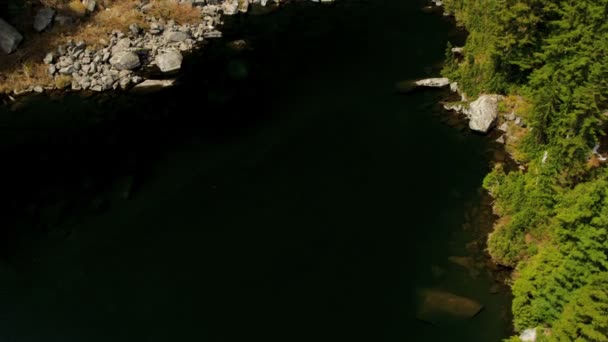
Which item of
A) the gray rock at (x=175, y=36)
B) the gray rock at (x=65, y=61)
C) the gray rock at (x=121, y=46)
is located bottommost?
the gray rock at (x=65, y=61)

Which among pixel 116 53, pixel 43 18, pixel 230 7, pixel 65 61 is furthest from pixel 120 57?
pixel 230 7

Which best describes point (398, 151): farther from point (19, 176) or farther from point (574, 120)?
point (19, 176)

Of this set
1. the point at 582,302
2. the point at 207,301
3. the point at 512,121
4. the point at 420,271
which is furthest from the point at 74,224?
the point at 512,121

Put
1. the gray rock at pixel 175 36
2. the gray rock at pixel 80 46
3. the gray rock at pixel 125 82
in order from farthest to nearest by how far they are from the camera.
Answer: the gray rock at pixel 175 36, the gray rock at pixel 80 46, the gray rock at pixel 125 82

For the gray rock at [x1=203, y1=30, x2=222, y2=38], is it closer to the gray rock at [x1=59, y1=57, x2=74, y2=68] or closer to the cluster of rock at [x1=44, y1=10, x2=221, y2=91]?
the cluster of rock at [x1=44, y1=10, x2=221, y2=91]

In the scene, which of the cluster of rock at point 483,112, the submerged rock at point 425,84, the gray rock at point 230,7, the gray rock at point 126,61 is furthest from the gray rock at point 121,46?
the cluster of rock at point 483,112

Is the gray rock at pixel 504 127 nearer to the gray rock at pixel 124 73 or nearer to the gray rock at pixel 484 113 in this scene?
the gray rock at pixel 484 113
